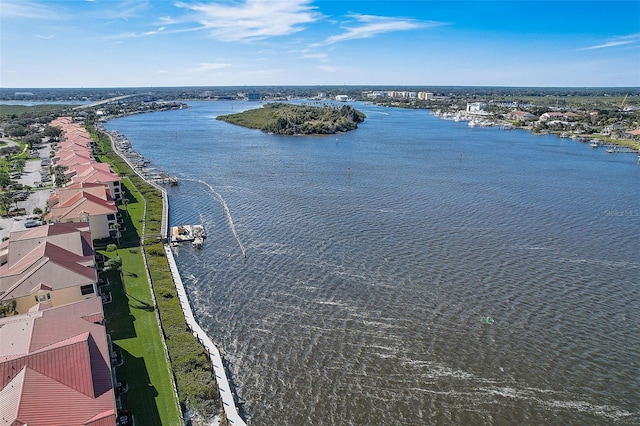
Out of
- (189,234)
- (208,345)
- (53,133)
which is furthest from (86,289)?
(53,133)

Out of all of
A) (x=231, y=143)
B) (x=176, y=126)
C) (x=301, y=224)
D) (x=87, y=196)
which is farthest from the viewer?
(x=176, y=126)

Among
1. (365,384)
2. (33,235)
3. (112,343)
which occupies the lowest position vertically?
(365,384)

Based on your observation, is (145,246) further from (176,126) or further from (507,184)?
(176,126)

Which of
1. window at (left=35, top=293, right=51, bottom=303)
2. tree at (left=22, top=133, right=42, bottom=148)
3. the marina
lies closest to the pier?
the marina

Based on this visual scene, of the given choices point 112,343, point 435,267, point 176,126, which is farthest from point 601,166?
point 176,126

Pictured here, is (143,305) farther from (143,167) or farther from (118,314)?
(143,167)

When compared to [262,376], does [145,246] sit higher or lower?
higher

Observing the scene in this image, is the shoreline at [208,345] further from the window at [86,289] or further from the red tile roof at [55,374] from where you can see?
the red tile roof at [55,374]
